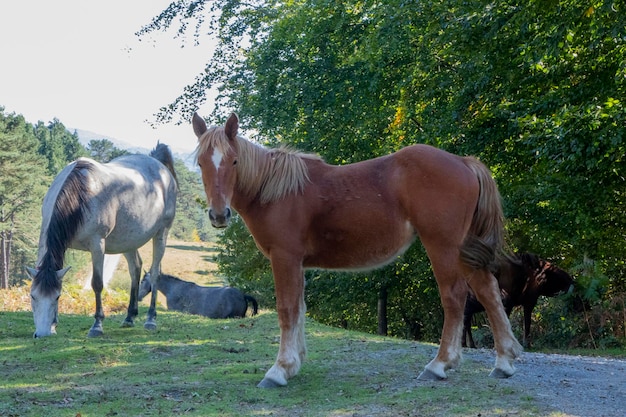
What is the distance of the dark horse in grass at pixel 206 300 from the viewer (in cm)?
1489

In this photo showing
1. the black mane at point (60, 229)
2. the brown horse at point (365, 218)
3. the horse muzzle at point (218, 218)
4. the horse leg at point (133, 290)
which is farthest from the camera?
the horse leg at point (133, 290)

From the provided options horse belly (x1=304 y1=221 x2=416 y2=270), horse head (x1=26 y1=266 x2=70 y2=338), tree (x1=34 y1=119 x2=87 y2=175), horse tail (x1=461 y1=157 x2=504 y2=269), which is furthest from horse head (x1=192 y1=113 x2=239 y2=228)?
tree (x1=34 y1=119 x2=87 y2=175)

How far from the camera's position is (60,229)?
376 inches

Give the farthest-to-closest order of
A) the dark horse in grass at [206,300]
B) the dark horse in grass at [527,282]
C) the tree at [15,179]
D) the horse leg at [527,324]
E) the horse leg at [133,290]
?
the tree at [15,179] → the horse leg at [527,324] → the dark horse in grass at [527,282] → the dark horse in grass at [206,300] → the horse leg at [133,290]

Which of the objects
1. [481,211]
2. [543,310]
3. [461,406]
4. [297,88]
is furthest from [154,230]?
[543,310]

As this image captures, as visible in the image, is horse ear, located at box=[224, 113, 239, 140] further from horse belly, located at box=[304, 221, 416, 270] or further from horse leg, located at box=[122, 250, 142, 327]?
horse leg, located at box=[122, 250, 142, 327]

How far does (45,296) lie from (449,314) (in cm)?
568

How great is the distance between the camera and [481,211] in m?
6.82

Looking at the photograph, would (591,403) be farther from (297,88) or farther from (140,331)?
(297,88)

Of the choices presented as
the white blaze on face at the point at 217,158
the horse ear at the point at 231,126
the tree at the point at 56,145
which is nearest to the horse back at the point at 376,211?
the white blaze on face at the point at 217,158


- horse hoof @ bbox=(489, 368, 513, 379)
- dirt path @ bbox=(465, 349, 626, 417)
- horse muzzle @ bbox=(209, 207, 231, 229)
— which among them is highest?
horse muzzle @ bbox=(209, 207, 231, 229)

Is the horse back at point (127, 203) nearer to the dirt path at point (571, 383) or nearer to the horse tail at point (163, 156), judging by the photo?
the horse tail at point (163, 156)

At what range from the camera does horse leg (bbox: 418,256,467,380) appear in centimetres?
649

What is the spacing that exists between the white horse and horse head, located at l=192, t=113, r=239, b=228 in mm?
3809
